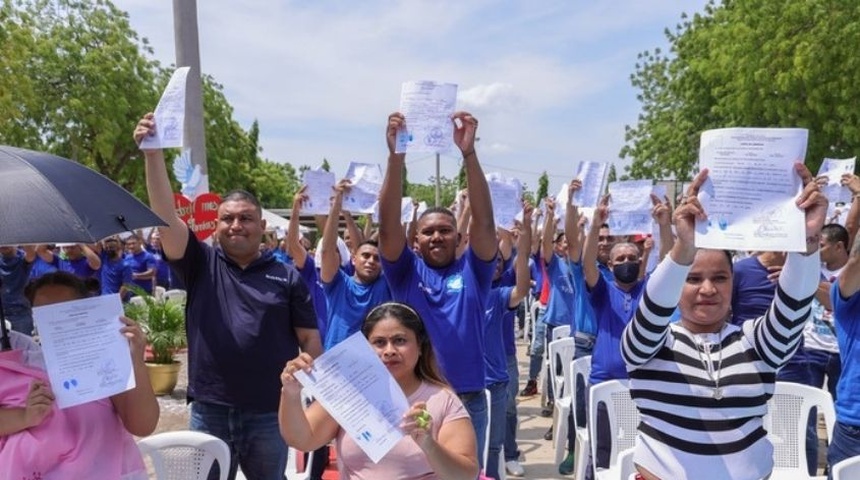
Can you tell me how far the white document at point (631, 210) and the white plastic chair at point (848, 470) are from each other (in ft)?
8.57

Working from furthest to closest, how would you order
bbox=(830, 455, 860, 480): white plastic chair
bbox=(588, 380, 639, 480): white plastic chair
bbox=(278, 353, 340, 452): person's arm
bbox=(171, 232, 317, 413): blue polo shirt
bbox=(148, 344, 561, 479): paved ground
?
bbox=(148, 344, 561, 479): paved ground
bbox=(588, 380, 639, 480): white plastic chair
bbox=(171, 232, 317, 413): blue polo shirt
bbox=(830, 455, 860, 480): white plastic chair
bbox=(278, 353, 340, 452): person's arm

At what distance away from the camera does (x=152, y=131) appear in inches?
123

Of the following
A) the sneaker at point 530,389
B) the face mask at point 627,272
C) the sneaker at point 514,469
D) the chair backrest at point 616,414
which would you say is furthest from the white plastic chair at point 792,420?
the sneaker at point 530,389

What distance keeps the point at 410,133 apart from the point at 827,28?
16.6 m

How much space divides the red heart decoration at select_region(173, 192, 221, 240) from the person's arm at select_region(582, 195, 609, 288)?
3.94 m

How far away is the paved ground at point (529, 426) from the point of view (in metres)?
6.09

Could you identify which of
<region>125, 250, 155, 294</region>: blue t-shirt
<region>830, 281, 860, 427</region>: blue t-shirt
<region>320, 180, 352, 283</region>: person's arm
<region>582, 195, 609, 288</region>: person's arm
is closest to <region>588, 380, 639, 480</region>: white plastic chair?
<region>582, 195, 609, 288</region>: person's arm

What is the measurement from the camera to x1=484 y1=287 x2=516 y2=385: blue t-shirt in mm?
4766

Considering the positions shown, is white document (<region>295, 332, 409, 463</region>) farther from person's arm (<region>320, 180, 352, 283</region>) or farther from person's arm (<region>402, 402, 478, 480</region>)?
person's arm (<region>320, 180, 352, 283</region>)

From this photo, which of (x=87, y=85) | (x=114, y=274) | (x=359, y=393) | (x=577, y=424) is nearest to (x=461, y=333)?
(x=359, y=393)

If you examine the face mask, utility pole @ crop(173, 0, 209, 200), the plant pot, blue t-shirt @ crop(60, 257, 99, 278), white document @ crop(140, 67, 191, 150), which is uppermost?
utility pole @ crop(173, 0, 209, 200)

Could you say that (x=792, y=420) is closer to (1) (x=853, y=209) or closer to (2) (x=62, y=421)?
(1) (x=853, y=209)

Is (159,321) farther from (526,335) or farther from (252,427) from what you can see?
(526,335)

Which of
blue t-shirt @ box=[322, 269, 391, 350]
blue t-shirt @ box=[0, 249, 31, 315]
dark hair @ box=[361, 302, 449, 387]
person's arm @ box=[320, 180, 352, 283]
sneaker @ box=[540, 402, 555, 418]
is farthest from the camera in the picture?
blue t-shirt @ box=[0, 249, 31, 315]
